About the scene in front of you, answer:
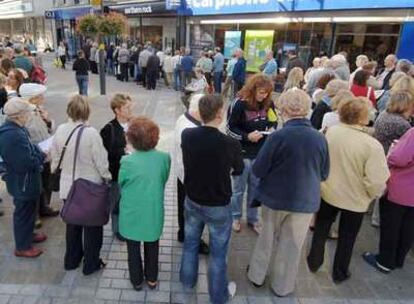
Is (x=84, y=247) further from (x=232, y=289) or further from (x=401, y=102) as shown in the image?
(x=401, y=102)

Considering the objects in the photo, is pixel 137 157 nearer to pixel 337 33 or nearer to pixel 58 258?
pixel 58 258

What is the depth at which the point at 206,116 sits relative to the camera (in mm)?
2701

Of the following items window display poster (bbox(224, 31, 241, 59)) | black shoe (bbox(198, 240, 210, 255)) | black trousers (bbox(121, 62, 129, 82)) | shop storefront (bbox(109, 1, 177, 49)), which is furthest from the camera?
shop storefront (bbox(109, 1, 177, 49))

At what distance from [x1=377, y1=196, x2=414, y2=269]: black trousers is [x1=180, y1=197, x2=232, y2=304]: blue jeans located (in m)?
1.73

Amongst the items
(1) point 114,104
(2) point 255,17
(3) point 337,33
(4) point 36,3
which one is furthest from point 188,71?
(4) point 36,3

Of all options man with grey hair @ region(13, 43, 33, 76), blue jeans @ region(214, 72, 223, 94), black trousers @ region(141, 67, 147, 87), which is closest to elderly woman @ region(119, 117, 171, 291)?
man with grey hair @ region(13, 43, 33, 76)

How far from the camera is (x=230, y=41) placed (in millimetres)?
15383

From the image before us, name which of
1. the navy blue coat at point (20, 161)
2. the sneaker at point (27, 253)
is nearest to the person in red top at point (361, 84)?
the navy blue coat at point (20, 161)

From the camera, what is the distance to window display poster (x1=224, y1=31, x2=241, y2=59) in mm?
14885

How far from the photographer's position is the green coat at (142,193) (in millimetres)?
2900

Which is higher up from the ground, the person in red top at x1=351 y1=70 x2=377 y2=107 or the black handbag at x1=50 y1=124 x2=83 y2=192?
the person in red top at x1=351 y1=70 x2=377 y2=107

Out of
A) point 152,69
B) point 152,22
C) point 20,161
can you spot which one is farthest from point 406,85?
point 152,22

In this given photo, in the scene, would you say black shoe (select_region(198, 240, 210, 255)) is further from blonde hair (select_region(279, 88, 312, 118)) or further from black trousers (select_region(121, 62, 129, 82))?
black trousers (select_region(121, 62, 129, 82))

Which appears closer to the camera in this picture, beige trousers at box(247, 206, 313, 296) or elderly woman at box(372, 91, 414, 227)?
Result: beige trousers at box(247, 206, 313, 296)
